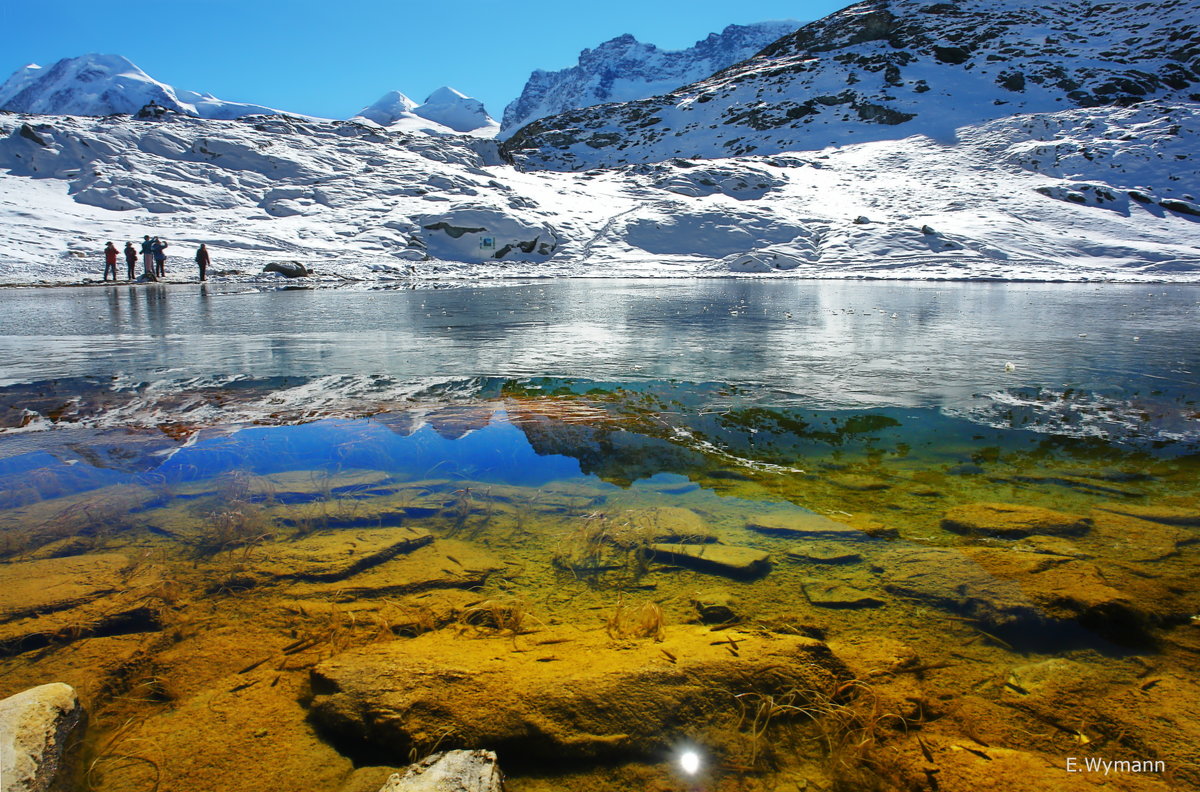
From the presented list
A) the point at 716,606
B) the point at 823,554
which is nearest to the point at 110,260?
the point at 716,606

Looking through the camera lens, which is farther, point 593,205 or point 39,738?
point 593,205

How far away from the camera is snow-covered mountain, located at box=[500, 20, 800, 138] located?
170 meters

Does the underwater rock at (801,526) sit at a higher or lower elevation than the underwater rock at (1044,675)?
higher

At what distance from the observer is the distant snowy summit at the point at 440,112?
160 metres

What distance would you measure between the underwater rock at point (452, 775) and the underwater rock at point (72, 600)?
62.5 inches

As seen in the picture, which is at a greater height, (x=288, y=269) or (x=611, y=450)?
(x=288, y=269)

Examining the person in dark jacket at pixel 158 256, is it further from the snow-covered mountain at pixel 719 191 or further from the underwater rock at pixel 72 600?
the underwater rock at pixel 72 600

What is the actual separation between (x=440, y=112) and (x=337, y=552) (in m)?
206

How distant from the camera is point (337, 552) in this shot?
311 centimetres

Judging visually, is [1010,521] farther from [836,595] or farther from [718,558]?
[718,558]

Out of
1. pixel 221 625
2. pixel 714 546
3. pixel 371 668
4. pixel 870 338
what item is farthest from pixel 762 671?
pixel 870 338

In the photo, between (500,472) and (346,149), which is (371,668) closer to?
(500,472)

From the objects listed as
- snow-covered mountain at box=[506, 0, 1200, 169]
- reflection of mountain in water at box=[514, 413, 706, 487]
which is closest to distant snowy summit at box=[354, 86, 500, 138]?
snow-covered mountain at box=[506, 0, 1200, 169]

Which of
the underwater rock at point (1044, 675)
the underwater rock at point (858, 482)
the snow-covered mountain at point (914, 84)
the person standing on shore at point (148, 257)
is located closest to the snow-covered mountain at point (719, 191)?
the snow-covered mountain at point (914, 84)
